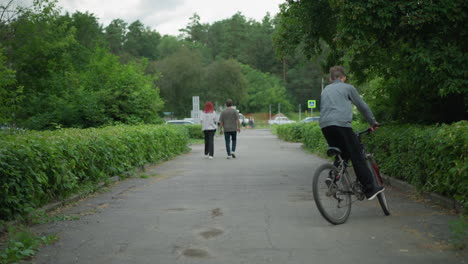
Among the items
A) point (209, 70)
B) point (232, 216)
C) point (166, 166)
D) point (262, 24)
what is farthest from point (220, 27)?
point (232, 216)

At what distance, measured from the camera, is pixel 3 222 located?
5.87 metres

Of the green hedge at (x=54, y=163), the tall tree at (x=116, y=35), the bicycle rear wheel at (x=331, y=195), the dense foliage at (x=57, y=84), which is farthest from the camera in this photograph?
the tall tree at (x=116, y=35)

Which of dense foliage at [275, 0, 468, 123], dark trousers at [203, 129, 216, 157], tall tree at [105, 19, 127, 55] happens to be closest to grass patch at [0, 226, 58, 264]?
dense foliage at [275, 0, 468, 123]

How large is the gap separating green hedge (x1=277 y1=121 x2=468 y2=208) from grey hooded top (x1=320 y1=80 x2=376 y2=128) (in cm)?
108

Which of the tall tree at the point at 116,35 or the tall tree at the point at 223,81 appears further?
the tall tree at the point at 116,35

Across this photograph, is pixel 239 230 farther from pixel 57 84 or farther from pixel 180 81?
pixel 180 81

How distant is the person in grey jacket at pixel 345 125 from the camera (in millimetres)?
6687

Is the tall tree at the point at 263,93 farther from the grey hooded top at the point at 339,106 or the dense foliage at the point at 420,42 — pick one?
the grey hooded top at the point at 339,106

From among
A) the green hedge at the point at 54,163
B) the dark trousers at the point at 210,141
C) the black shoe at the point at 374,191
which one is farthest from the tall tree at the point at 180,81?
the black shoe at the point at 374,191

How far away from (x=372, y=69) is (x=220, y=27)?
12070 cm

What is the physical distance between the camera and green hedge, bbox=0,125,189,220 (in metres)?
6.17

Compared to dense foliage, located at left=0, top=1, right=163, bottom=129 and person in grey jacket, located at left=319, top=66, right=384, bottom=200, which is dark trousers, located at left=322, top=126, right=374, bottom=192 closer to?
person in grey jacket, located at left=319, top=66, right=384, bottom=200

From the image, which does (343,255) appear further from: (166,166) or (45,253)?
(166,166)

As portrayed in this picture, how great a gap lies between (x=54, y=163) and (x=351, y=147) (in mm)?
4017
